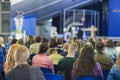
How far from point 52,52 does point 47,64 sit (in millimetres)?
785

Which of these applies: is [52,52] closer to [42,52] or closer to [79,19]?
[42,52]

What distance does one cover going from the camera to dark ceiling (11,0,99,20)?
23752 millimetres

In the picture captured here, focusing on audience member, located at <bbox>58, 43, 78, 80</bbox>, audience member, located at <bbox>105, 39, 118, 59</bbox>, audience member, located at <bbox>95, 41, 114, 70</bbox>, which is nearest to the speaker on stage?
audience member, located at <bbox>105, 39, 118, 59</bbox>

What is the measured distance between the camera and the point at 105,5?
25.9 m

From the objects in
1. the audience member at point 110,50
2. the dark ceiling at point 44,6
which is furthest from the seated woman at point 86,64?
the dark ceiling at point 44,6

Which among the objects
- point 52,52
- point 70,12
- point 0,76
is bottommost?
point 0,76

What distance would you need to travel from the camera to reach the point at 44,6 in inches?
995

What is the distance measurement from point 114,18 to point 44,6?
16.9ft

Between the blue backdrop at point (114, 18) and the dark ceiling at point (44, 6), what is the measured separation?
4328 millimetres

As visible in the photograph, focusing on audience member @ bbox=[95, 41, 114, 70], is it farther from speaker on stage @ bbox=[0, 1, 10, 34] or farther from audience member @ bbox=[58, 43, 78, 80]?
speaker on stage @ bbox=[0, 1, 10, 34]

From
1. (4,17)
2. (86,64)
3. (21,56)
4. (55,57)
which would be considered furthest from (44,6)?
(21,56)

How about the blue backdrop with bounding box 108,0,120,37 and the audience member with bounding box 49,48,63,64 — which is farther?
the blue backdrop with bounding box 108,0,120,37

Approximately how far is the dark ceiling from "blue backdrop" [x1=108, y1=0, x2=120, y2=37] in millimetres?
4328

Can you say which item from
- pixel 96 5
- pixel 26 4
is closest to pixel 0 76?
pixel 26 4
